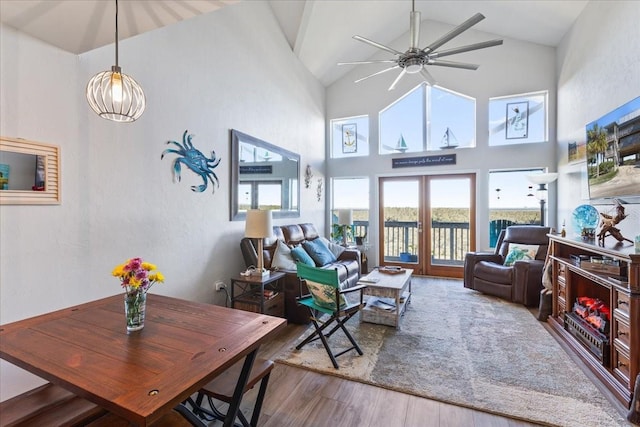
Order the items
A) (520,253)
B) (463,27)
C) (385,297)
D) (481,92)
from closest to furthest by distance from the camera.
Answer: (463,27)
(385,297)
(520,253)
(481,92)

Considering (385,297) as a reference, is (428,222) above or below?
above

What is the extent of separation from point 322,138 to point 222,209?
143 inches

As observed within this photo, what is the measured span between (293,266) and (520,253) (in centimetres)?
348

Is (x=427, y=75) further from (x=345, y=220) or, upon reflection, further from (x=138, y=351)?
(x=138, y=351)

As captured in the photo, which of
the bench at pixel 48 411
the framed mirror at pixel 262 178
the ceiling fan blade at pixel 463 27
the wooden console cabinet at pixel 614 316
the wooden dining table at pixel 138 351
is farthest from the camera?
the framed mirror at pixel 262 178

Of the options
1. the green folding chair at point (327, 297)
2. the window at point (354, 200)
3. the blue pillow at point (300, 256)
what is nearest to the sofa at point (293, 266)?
the blue pillow at point (300, 256)

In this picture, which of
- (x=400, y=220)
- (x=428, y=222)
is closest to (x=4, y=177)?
(x=400, y=220)

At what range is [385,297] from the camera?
3379mm

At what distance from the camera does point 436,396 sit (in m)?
2.12

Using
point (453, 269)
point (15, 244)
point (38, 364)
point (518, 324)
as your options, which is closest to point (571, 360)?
point (518, 324)

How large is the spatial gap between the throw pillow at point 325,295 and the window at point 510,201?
4353 mm

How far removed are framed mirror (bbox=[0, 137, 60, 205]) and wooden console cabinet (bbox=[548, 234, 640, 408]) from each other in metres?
3.94

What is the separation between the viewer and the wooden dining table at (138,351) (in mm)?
970

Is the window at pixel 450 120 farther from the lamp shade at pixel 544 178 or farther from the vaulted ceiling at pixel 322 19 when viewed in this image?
the lamp shade at pixel 544 178
